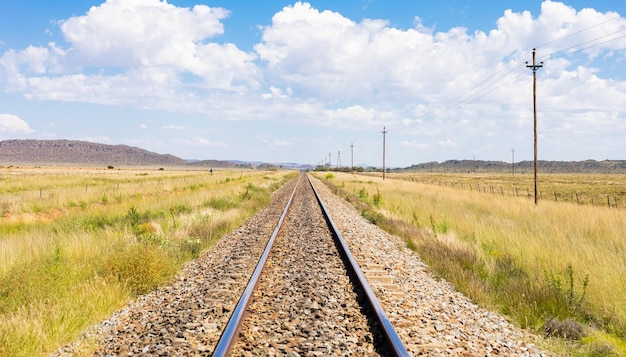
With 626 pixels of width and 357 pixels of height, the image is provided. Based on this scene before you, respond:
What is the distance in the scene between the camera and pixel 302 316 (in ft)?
17.2

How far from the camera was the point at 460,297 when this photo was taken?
6582 mm

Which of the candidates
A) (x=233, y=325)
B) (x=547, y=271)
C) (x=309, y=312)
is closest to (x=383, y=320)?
(x=309, y=312)

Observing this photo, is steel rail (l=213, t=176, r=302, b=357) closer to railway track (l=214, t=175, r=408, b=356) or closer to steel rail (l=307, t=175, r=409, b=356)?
railway track (l=214, t=175, r=408, b=356)

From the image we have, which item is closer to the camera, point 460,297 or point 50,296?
point 50,296

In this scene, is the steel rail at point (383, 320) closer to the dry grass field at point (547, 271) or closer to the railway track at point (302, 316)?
the railway track at point (302, 316)

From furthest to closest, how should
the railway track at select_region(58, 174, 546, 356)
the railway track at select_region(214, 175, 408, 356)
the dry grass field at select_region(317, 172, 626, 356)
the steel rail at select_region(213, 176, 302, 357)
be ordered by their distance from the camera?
the dry grass field at select_region(317, 172, 626, 356)
the railway track at select_region(58, 174, 546, 356)
the railway track at select_region(214, 175, 408, 356)
the steel rail at select_region(213, 176, 302, 357)

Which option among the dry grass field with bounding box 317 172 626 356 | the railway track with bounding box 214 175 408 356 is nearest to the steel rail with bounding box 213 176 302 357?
the railway track with bounding box 214 175 408 356

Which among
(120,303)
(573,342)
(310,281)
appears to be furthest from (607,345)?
(120,303)

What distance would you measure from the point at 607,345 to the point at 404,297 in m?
2.50

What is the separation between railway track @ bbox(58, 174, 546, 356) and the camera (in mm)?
4464

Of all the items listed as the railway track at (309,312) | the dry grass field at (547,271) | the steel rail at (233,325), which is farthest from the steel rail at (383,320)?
the dry grass field at (547,271)

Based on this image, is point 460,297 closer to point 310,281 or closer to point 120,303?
point 310,281

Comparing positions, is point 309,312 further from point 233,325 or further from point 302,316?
point 233,325

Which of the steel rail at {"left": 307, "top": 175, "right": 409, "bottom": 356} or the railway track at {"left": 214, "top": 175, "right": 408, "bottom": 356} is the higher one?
the steel rail at {"left": 307, "top": 175, "right": 409, "bottom": 356}
